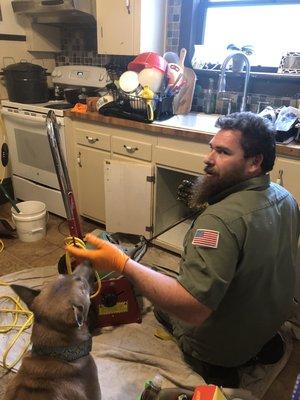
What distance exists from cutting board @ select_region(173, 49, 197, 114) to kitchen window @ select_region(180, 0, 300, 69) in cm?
18

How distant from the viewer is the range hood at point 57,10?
2.43 metres

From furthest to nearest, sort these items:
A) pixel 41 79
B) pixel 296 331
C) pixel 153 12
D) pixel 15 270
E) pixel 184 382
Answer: pixel 41 79
pixel 153 12
pixel 15 270
pixel 296 331
pixel 184 382

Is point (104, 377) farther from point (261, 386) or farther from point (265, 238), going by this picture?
point (265, 238)

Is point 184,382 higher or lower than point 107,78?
lower

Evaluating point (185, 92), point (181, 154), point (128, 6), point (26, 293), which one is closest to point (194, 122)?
point (181, 154)

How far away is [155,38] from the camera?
8.21 ft

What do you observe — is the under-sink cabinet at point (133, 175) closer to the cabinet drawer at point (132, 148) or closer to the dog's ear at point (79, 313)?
the cabinet drawer at point (132, 148)

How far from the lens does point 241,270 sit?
1062mm

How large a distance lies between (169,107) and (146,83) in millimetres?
230

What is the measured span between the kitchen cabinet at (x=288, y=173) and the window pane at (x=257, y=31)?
0.99 meters

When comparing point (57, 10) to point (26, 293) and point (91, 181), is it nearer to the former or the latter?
point (91, 181)

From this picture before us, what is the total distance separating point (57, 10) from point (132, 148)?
1295 millimetres

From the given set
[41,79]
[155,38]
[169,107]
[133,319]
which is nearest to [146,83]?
[169,107]

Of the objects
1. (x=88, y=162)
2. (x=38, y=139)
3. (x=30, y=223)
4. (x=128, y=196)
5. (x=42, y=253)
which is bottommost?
(x=42, y=253)
